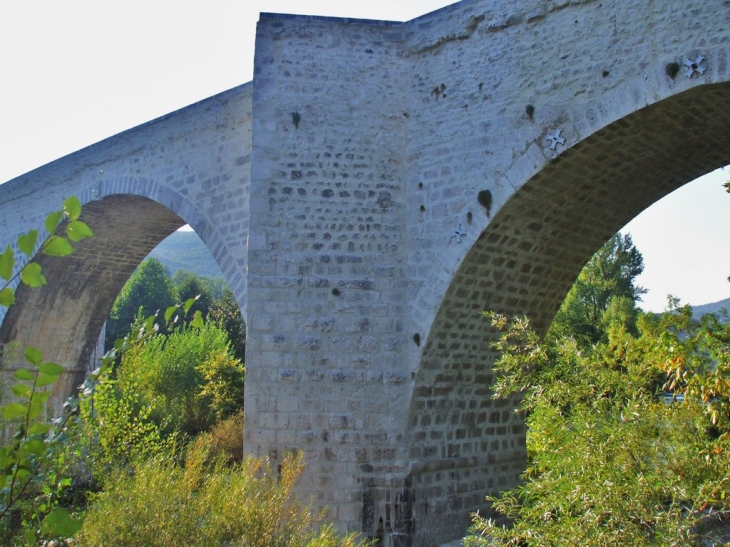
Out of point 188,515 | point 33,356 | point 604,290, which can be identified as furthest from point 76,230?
point 604,290

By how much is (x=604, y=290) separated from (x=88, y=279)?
17666 millimetres

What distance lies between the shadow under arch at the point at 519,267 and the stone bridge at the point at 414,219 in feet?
0.07

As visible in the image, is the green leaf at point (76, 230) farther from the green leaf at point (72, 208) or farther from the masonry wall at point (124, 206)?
the masonry wall at point (124, 206)

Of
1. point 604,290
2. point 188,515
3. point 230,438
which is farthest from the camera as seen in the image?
point 604,290

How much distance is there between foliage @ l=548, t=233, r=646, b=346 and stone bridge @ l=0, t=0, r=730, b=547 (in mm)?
16881

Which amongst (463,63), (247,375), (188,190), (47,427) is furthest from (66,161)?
(47,427)

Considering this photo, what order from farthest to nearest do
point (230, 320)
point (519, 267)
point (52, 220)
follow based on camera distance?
point (230, 320), point (519, 267), point (52, 220)

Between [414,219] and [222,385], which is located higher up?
[414,219]

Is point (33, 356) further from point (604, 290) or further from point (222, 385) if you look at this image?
point (604, 290)

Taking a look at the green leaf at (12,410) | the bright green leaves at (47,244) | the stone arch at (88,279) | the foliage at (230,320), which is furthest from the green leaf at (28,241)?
the foliage at (230,320)

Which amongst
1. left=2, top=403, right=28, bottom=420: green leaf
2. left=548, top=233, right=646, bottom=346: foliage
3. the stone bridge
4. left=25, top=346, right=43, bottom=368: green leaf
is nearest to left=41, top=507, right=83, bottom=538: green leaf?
left=2, top=403, right=28, bottom=420: green leaf

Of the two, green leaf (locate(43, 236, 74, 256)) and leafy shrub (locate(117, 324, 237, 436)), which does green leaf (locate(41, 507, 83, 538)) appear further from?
leafy shrub (locate(117, 324, 237, 436))

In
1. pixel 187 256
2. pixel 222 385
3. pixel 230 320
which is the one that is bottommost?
pixel 222 385

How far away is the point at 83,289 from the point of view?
13258 millimetres
